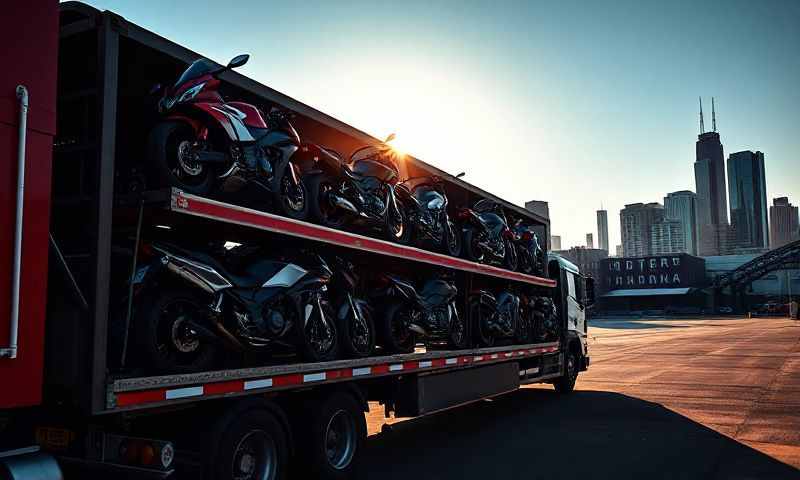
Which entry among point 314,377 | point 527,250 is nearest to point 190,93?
point 314,377

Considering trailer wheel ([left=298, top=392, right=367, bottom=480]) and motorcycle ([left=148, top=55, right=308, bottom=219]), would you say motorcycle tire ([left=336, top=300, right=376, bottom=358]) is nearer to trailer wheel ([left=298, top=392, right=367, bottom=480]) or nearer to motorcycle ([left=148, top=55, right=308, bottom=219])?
trailer wheel ([left=298, top=392, right=367, bottom=480])

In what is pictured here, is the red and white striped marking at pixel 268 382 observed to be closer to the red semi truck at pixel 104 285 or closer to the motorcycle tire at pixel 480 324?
the red semi truck at pixel 104 285

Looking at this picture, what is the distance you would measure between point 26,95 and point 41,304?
1.15 metres

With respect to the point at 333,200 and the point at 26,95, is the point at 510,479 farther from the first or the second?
the point at 26,95

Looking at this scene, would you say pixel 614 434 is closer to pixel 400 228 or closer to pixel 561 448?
pixel 561 448

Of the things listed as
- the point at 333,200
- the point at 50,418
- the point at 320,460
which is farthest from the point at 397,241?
the point at 50,418

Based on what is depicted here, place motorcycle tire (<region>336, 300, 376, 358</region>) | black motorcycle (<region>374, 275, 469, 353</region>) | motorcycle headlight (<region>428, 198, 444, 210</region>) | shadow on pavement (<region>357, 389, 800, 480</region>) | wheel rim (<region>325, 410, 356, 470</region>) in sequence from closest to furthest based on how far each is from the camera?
wheel rim (<region>325, 410, 356, 470</region>), motorcycle tire (<region>336, 300, 376, 358</region>), shadow on pavement (<region>357, 389, 800, 480</region>), black motorcycle (<region>374, 275, 469, 353</region>), motorcycle headlight (<region>428, 198, 444, 210</region>)

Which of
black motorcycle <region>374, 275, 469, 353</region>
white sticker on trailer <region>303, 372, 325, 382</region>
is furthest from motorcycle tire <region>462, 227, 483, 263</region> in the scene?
white sticker on trailer <region>303, 372, 325, 382</region>

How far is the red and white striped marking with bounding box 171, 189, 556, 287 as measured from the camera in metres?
4.67

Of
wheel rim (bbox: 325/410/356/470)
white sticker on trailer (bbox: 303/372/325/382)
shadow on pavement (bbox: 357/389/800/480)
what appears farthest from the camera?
shadow on pavement (bbox: 357/389/800/480)

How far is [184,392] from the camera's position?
4.52m

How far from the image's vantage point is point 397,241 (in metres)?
8.14

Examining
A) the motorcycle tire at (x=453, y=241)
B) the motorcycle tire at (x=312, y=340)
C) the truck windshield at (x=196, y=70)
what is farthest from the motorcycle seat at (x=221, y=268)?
the motorcycle tire at (x=453, y=241)

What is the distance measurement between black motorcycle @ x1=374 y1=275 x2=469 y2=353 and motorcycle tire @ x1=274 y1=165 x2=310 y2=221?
1930 mm
